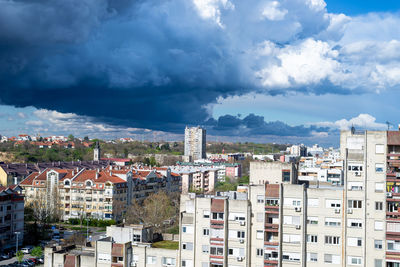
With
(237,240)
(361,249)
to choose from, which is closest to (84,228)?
(237,240)

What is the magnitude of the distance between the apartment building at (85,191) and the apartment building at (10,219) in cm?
1704

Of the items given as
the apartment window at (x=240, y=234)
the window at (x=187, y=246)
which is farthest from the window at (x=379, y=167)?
the window at (x=187, y=246)

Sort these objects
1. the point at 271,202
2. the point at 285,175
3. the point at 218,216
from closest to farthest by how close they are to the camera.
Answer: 1. the point at 271,202
2. the point at 218,216
3. the point at 285,175

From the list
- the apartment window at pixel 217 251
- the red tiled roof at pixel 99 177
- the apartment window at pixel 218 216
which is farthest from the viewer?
the red tiled roof at pixel 99 177

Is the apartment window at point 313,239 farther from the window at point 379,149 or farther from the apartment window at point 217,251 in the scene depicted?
the window at point 379,149

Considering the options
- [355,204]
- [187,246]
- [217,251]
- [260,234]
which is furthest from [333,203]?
[187,246]

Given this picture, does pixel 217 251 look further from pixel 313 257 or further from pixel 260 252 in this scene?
pixel 313 257

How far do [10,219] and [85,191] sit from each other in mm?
24615

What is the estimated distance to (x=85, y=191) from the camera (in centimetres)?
8594

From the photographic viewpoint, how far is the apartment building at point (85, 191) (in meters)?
84.2

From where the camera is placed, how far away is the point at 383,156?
3191 centimetres

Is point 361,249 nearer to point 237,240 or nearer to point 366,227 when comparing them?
point 366,227

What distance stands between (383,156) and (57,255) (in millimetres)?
24793

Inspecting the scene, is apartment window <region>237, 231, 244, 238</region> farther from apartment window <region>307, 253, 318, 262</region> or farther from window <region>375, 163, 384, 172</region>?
window <region>375, 163, 384, 172</region>
